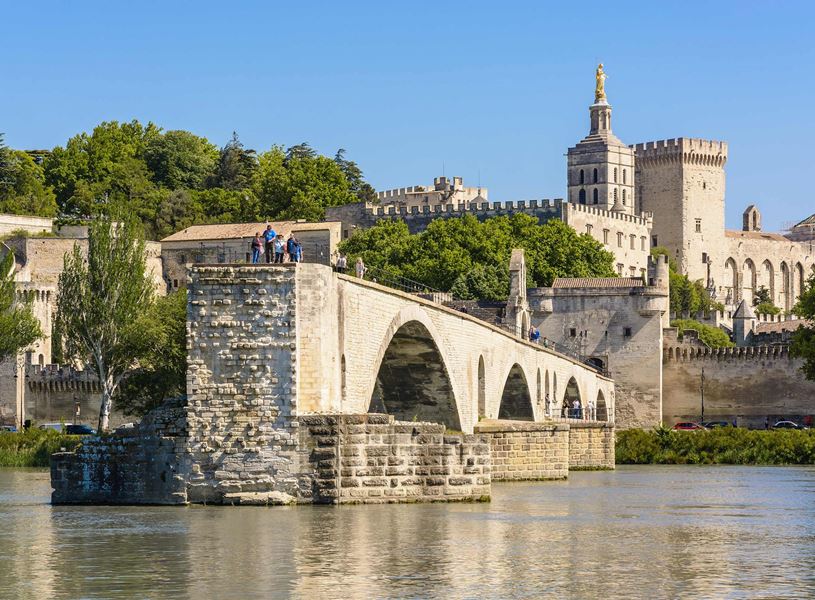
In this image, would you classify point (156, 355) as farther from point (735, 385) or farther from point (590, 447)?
point (735, 385)

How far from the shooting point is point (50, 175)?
115625mm

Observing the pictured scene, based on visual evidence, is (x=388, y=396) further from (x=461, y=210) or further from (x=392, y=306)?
(x=461, y=210)

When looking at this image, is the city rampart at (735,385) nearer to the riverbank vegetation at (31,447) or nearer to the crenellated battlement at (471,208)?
the crenellated battlement at (471,208)

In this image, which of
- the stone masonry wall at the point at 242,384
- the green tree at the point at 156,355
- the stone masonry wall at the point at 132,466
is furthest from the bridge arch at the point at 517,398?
the stone masonry wall at the point at 242,384

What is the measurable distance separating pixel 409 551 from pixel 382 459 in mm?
6145

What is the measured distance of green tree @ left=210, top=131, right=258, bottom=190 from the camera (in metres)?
120

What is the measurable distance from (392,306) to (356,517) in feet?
29.5

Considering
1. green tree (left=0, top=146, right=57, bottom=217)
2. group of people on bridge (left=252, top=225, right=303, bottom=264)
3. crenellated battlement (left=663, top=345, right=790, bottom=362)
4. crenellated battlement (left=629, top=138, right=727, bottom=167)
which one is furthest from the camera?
crenellated battlement (left=629, top=138, right=727, bottom=167)

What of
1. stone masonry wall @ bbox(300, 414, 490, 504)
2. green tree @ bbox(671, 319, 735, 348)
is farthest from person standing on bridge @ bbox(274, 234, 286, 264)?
green tree @ bbox(671, 319, 735, 348)

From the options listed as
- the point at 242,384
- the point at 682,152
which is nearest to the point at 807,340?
the point at 242,384

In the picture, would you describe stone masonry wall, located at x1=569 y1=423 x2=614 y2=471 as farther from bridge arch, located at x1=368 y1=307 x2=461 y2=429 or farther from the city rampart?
the city rampart

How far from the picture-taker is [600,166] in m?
134

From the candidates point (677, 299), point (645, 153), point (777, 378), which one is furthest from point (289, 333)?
point (645, 153)

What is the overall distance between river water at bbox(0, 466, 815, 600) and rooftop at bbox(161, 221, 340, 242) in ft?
178
